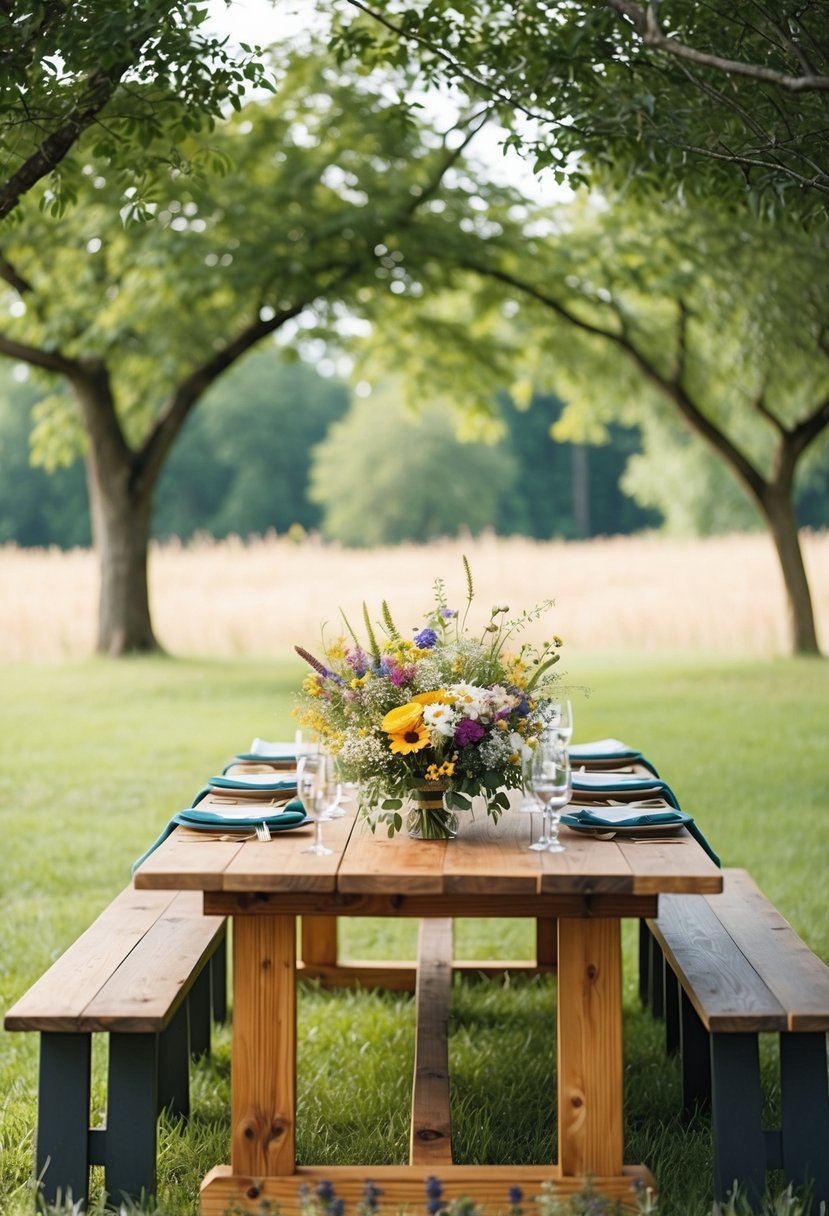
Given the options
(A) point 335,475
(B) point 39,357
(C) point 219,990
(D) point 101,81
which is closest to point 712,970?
(C) point 219,990

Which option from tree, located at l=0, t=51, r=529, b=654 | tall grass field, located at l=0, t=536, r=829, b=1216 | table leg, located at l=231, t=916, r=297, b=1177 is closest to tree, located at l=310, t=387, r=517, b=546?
tall grass field, located at l=0, t=536, r=829, b=1216

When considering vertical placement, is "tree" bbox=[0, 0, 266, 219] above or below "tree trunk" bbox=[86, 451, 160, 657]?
above

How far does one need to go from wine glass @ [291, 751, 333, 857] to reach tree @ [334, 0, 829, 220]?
2.46 metres

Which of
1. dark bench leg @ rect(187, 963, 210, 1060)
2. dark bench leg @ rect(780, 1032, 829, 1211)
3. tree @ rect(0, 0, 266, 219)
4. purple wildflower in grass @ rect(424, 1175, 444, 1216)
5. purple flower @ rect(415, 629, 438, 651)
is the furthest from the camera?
dark bench leg @ rect(187, 963, 210, 1060)

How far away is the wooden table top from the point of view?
306cm

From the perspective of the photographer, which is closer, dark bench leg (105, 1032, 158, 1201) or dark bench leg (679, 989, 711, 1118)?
dark bench leg (105, 1032, 158, 1201)

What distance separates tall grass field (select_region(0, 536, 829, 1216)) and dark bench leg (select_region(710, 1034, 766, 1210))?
0.14 m

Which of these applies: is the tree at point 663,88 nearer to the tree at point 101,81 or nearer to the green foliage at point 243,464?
the tree at point 101,81

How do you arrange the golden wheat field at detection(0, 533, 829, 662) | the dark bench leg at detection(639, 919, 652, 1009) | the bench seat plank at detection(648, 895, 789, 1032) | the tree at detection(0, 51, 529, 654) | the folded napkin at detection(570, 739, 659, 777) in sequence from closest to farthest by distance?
the bench seat plank at detection(648, 895, 789, 1032)
the folded napkin at detection(570, 739, 659, 777)
the dark bench leg at detection(639, 919, 652, 1009)
the tree at detection(0, 51, 529, 654)
the golden wheat field at detection(0, 533, 829, 662)

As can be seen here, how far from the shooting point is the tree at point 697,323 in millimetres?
13234

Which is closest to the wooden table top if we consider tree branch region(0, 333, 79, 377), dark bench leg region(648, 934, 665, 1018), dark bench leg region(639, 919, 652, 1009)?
dark bench leg region(648, 934, 665, 1018)

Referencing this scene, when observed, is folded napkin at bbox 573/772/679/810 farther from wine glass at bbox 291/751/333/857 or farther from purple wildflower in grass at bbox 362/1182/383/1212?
purple wildflower in grass at bbox 362/1182/383/1212

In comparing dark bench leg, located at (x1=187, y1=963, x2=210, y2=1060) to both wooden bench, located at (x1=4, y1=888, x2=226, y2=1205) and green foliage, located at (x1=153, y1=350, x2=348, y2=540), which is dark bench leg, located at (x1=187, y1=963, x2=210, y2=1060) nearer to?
wooden bench, located at (x1=4, y1=888, x2=226, y2=1205)

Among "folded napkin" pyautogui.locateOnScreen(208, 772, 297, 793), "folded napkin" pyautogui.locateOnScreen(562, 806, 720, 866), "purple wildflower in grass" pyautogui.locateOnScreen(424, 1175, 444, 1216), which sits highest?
"folded napkin" pyautogui.locateOnScreen(208, 772, 297, 793)
